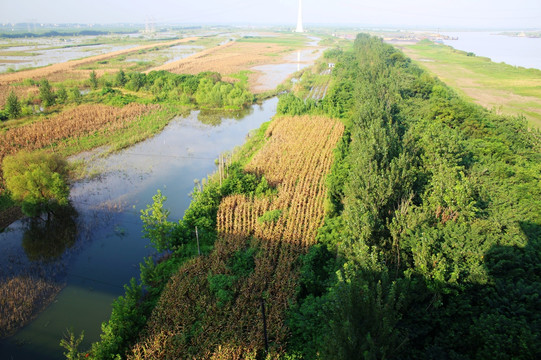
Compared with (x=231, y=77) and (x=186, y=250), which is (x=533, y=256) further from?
(x=231, y=77)

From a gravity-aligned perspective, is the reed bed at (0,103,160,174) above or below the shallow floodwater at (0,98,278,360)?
above

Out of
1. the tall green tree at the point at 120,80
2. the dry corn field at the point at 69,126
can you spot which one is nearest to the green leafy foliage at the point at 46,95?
the dry corn field at the point at 69,126

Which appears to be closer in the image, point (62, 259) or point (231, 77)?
point (62, 259)

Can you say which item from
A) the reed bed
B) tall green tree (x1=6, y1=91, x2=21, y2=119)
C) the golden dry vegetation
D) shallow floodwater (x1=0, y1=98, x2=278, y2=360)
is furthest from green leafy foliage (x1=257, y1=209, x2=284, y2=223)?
the golden dry vegetation

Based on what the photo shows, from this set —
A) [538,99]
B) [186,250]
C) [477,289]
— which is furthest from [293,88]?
[477,289]

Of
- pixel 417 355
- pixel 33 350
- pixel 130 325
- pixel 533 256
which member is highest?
pixel 533 256

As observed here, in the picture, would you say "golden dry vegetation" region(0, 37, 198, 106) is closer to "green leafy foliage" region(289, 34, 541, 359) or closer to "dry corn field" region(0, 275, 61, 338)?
"dry corn field" region(0, 275, 61, 338)

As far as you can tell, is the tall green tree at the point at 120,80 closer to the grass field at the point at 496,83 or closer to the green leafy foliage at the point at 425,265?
the green leafy foliage at the point at 425,265
